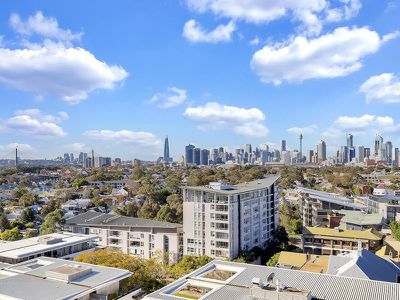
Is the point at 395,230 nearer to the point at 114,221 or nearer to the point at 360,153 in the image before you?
the point at 114,221

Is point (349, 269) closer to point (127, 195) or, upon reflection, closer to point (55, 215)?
point (55, 215)

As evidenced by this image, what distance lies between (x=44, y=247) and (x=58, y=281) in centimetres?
677

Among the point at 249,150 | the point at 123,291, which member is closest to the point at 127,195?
the point at 123,291

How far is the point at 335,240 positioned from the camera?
2583cm

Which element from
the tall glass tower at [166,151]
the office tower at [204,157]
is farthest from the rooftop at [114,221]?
the tall glass tower at [166,151]

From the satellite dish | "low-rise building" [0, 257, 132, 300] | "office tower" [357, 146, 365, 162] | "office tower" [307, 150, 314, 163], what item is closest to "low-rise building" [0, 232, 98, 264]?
"low-rise building" [0, 257, 132, 300]

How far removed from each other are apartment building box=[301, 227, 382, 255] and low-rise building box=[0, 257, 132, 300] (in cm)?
1716

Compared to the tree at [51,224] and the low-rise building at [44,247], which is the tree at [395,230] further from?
the tree at [51,224]

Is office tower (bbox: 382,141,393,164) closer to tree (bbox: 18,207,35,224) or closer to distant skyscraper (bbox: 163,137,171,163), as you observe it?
distant skyscraper (bbox: 163,137,171,163)

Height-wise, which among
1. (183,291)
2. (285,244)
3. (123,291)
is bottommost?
(285,244)

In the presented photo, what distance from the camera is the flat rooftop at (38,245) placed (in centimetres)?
1647

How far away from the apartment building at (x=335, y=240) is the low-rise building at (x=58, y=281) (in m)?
17.2

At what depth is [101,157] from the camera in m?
148

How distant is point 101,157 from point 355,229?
129 meters
